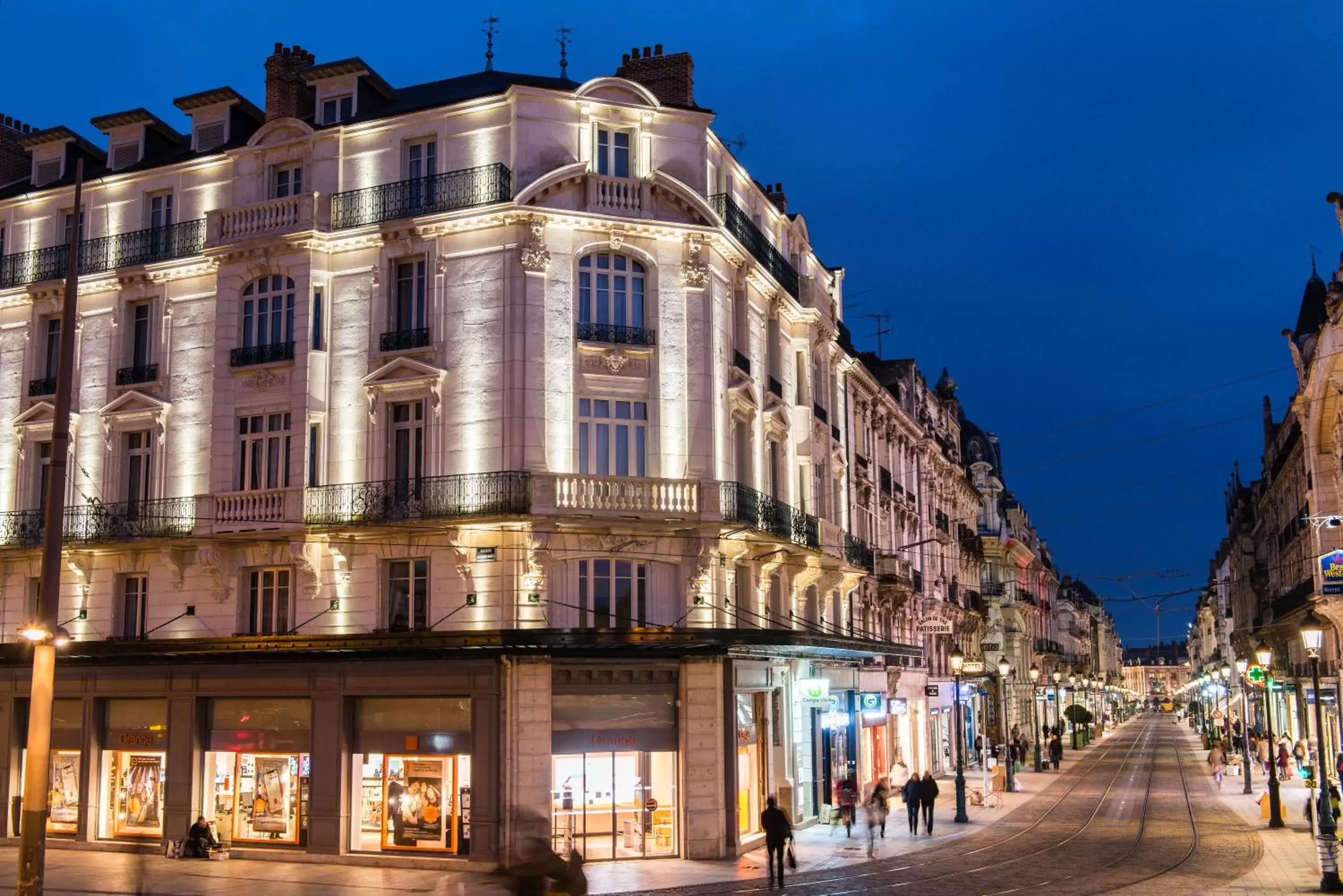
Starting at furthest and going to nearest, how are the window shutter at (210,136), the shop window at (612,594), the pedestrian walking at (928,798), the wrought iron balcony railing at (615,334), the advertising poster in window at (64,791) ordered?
the window shutter at (210,136), the pedestrian walking at (928,798), the advertising poster in window at (64,791), the wrought iron balcony railing at (615,334), the shop window at (612,594)

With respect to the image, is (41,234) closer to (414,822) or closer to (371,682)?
(371,682)

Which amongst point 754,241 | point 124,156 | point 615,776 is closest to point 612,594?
point 615,776

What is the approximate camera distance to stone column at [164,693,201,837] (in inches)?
1200

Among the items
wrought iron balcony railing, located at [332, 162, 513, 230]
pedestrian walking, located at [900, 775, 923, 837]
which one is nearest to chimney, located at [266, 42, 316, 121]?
wrought iron balcony railing, located at [332, 162, 513, 230]

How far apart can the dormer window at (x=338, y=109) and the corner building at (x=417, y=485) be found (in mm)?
76

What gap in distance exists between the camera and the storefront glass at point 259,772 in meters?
29.8

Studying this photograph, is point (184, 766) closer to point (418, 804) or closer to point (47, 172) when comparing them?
point (418, 804)

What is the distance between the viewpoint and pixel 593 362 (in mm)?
29828

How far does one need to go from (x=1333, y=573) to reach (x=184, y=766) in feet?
102

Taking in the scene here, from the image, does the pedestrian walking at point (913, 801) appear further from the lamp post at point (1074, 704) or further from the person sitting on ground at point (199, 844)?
the lamp post at point (1074, 704)

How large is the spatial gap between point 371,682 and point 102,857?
7.62m

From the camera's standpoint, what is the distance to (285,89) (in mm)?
32969

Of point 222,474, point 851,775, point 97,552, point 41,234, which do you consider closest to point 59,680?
point 97,552

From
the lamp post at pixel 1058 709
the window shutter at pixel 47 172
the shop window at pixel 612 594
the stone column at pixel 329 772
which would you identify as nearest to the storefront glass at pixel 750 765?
the shop window at pixel 612 594
